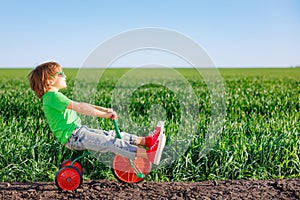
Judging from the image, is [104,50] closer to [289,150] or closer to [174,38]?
[174,38]

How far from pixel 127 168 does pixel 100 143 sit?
0.50 metres

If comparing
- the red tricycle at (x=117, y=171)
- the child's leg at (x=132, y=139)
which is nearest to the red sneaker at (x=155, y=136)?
the child's leg at (x=132, y=139)

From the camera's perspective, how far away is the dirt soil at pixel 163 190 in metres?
4.07

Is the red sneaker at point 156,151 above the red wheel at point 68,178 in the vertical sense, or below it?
above

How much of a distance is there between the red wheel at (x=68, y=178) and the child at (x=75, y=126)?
0.78 feet

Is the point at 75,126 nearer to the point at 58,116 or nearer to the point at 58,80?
the point at 58,116

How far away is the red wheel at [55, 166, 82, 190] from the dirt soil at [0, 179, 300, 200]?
0.08m

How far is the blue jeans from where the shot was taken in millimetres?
4082

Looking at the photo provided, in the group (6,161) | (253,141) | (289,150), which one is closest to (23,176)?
(6,161)

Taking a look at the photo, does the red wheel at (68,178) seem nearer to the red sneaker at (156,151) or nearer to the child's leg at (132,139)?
the child's leg at (132,139)

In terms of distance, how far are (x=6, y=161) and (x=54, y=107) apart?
1498mm

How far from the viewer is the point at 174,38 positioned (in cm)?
515

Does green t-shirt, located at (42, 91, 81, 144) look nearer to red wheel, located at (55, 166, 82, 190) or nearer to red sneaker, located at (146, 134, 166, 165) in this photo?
red wheel, located at (55, 166, 82, 190)

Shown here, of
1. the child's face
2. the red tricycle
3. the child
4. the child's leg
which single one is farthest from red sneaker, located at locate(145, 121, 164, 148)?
the child's face
